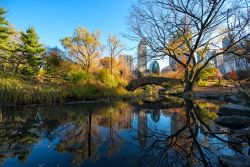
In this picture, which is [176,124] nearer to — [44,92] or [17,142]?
[17,142]

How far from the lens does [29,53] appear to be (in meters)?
21.4

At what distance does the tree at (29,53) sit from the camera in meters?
21.1

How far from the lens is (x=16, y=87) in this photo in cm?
1032

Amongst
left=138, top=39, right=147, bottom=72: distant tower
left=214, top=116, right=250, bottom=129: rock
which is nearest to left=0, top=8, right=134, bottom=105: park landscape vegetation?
left=138, top=39, right=147, bottom=72: distant tower

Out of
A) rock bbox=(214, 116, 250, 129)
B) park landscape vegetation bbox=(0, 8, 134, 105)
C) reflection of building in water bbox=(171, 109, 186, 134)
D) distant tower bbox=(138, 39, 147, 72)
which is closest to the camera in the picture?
reflection of building in water bbox=(171, 109, 186, 134)

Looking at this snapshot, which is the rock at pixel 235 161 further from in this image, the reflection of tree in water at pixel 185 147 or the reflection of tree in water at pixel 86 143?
the reflection of tree in water at pixel 86 143

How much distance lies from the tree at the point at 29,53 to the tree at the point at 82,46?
6.97m

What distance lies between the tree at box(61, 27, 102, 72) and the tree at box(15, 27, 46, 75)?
6.97m

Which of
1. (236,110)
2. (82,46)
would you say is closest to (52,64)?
(82,46)

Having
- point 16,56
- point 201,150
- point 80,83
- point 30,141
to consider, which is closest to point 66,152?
point 30,141

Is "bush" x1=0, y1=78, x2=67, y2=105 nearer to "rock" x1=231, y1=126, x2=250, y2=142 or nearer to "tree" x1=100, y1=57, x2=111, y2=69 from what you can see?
"rock" x1=231, y1=126, x2=250, y2=142

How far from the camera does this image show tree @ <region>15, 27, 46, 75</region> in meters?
21.1

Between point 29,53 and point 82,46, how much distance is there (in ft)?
30.1

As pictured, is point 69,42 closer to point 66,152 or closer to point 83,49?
point 83,49
